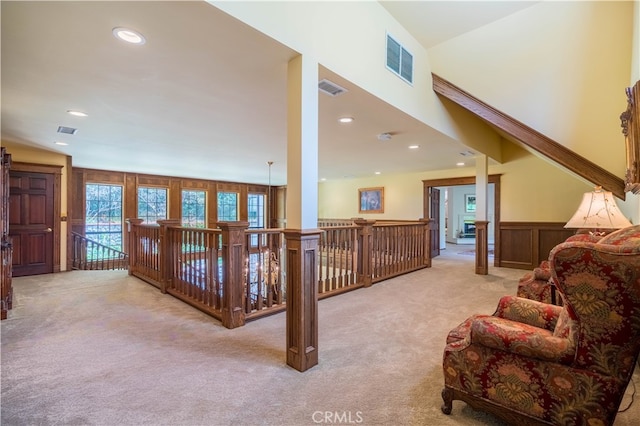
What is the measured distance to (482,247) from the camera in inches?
213

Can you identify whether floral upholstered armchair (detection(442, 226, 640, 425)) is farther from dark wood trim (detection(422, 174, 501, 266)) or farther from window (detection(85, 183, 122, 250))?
window (detection(85, 183, 122, 250))

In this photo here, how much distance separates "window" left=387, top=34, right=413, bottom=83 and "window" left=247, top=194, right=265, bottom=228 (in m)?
8.24

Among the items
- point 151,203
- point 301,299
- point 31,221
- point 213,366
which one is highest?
point 151,203

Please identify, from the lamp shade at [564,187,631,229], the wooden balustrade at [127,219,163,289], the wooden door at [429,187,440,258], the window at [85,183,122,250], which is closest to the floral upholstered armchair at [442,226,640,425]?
the lamp shade at [564,187,631,229]

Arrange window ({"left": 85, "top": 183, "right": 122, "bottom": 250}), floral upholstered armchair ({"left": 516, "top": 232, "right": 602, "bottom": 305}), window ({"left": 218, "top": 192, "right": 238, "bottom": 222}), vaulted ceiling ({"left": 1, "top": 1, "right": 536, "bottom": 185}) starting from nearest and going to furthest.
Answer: vaulted ceiling ({"left": 1, "top": 1, "right": 536, "bottom": 185}), floral upholstered armchair ({"left": 516, "top": 232, "right": 602, "bottom": 305}), window ({"left": 85, "top": 183, "right": 122, "bottom": 250}), window ({"left": 218, "top": 192, "right": 238, "bottom": 222})

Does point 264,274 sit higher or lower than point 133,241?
lower

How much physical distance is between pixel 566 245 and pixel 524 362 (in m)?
0.60

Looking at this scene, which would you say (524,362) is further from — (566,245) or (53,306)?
(53,306)

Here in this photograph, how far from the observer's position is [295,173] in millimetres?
2068

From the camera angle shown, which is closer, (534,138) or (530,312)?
(530,312)

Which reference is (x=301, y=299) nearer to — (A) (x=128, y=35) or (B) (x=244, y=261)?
(B) (x=244, y=261)

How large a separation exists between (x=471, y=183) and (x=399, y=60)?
4878mm

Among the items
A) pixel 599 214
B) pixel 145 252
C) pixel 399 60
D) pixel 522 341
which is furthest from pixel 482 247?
pixel 145 252

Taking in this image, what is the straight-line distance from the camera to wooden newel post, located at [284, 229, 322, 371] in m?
2.05
